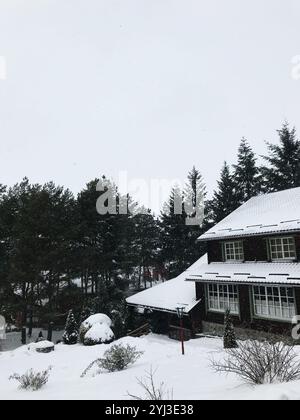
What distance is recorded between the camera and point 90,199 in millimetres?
39562

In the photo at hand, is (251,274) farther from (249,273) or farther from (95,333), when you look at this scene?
(95,333)

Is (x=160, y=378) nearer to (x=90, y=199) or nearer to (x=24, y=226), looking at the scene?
(x=24, y=226)

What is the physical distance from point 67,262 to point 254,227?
19.1m

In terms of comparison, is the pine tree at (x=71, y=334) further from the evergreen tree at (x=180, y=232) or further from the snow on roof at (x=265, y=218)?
the evergreen tree at (x=180, y=232)

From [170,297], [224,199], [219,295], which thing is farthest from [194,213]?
[219,295]

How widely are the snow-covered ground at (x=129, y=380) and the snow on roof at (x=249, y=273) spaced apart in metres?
6.15

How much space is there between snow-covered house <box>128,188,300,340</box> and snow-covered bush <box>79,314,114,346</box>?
190 inches

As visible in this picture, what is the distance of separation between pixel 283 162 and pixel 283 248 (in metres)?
27.3

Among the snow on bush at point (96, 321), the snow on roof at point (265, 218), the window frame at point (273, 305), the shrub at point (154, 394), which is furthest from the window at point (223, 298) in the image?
the shrub at point (154, 394)

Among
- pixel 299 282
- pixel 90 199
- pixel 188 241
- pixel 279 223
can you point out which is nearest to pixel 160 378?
pixel 299 282

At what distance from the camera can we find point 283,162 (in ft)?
146

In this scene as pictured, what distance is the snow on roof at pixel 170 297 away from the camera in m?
24.0

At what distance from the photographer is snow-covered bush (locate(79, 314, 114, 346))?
20.5 m
